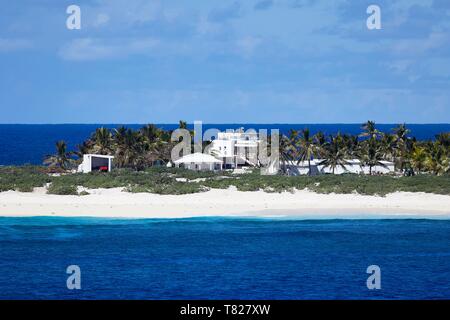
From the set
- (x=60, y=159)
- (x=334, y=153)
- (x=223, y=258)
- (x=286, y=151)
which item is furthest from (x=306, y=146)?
(x=223, y=258)

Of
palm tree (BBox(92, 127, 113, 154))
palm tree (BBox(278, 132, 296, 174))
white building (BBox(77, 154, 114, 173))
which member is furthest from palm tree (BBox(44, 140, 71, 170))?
palm tree (BBox(278, 132, 296, 174))

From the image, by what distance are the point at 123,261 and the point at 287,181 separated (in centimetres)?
2330

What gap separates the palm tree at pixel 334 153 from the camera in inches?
2648

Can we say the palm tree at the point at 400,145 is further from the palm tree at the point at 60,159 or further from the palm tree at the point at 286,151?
the palm tree at the point at 60,159

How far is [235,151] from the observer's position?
246ft

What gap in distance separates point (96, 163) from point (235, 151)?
14125 millimetres

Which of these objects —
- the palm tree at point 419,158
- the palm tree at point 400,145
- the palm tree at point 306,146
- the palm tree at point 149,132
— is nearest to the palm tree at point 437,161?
the palm tree at point 419,158

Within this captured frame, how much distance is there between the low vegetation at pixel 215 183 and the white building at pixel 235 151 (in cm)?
976

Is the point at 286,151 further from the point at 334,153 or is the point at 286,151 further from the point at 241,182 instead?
the point at 241,182

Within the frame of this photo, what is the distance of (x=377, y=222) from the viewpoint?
50500 mm

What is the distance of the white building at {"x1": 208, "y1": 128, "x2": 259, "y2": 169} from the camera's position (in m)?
73.5

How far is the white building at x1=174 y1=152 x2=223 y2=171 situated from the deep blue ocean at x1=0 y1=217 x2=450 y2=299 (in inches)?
732

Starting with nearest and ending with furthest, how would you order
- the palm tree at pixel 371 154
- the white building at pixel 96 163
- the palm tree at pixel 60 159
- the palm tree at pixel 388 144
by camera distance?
the white building at pixel 96 163 → the palm tree at pixel 371 154 → the palm tree at pixel 60 159 → the palm tree at pixel 388 144
